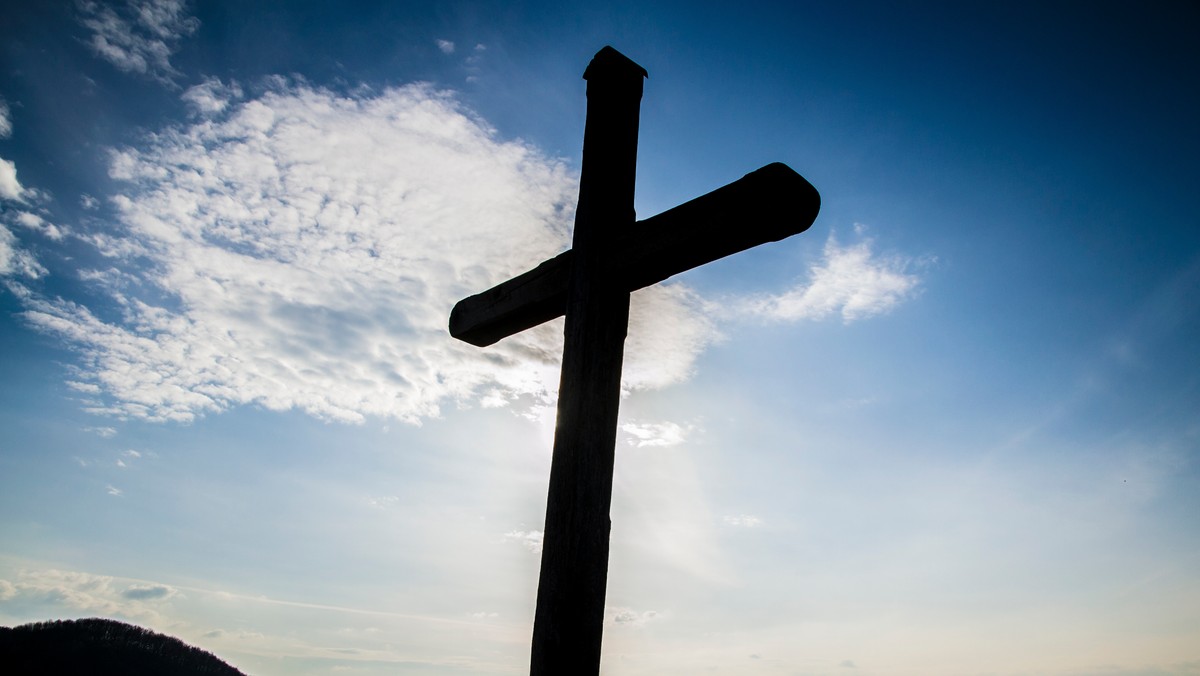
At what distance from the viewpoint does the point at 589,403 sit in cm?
248

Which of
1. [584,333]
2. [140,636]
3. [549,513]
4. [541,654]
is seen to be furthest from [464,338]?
[140,636]

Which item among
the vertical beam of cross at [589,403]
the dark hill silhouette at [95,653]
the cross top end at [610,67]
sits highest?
the cross top end at [610,67]

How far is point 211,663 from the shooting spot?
124m

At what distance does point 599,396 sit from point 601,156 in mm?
1146

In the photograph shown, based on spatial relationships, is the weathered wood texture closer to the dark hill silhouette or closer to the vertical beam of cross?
the vertical beam of cross

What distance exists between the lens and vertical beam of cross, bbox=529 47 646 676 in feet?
7.51

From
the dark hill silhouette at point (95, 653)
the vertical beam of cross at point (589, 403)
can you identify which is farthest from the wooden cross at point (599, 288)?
the dark hill silhouette at point (95, 653)

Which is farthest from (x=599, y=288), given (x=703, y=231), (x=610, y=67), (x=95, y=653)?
(x=95, y=653)

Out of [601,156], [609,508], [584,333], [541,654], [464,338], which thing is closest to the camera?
[541,654]

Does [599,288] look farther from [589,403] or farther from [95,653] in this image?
[95,653]

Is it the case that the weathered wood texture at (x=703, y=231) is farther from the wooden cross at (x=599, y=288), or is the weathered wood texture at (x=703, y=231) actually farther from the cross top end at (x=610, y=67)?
the cross top end at (x=610, y=67)

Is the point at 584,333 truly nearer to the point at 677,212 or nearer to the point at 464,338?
the point at 677,212

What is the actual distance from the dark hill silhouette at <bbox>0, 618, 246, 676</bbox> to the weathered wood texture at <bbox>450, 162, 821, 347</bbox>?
13579cm

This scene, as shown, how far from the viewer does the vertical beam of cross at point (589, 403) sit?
229cm
